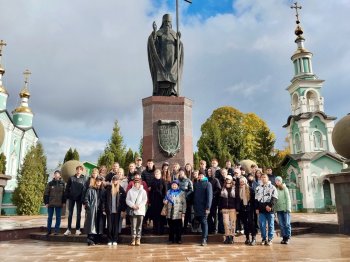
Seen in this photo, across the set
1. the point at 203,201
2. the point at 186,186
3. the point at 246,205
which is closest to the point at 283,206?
the point at 246,205

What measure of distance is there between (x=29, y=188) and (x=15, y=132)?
2358 cm

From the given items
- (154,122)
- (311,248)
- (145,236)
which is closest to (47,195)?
(145,236)

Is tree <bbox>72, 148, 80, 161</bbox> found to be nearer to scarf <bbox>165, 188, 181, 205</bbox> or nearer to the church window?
the church window

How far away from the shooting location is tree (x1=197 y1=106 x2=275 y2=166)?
34.2 meters

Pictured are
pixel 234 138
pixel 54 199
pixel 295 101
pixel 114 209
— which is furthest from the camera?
pixel 295 101

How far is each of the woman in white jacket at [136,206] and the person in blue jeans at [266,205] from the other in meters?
2.79

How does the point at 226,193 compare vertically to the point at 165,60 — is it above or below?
below

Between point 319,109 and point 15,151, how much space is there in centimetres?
4237

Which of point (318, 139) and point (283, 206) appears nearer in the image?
point (283, 206)

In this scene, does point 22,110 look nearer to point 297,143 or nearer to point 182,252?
point 297,143

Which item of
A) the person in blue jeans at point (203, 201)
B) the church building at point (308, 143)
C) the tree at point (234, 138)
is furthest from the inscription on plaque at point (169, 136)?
the church building at point (308, 143)

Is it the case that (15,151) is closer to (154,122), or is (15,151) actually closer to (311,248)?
(154,122)

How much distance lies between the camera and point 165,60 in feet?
41.2

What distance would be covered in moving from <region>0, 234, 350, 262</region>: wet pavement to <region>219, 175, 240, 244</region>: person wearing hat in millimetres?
324
